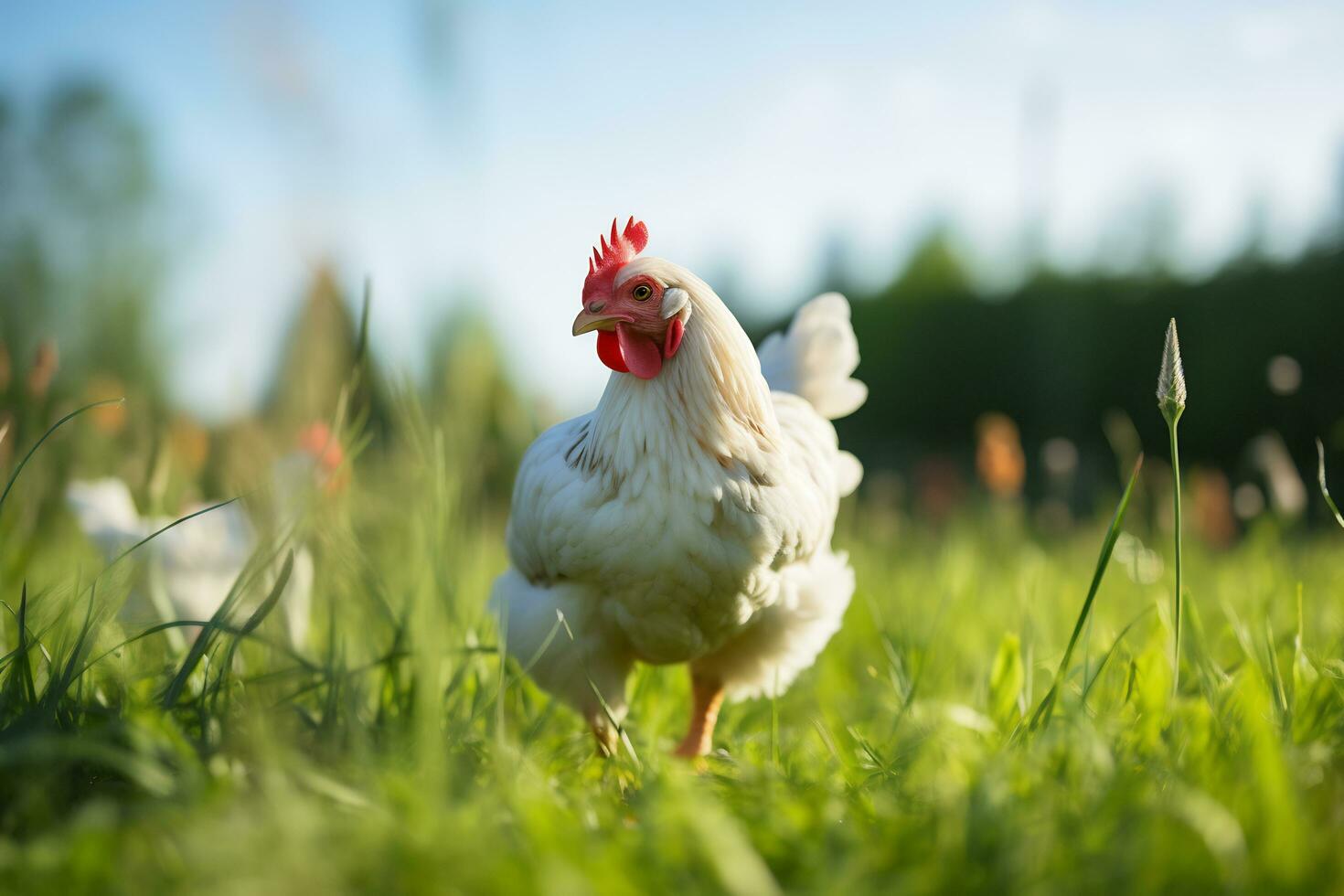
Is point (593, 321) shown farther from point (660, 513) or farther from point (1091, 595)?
point (1091, 595)

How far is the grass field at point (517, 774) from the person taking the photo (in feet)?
3.70

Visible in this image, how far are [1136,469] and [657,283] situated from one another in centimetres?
116

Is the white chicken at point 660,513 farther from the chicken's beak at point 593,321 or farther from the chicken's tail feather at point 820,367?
the chicken's tail feather at point 820,367

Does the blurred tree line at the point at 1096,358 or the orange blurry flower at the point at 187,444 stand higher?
the orange blurry flower at the point at 187,444

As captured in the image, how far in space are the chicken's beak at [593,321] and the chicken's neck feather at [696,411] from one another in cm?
15

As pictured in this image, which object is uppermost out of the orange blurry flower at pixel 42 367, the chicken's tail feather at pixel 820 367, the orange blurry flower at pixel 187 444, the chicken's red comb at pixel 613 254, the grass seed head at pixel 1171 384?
the chicken's red comb at pixel 613 254

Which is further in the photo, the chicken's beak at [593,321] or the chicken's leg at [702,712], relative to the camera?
the chicken's leg at [702,712]

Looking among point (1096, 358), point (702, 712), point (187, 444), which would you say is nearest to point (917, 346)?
point (1096, 358)

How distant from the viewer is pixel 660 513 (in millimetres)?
1978

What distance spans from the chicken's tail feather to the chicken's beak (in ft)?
3.40

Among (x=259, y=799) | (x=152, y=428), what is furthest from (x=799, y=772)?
(x=152, y=428)

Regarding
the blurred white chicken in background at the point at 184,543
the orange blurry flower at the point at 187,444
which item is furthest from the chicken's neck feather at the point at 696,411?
the orange blurry flower at the point at 187,444

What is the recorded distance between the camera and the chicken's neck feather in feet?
6.70

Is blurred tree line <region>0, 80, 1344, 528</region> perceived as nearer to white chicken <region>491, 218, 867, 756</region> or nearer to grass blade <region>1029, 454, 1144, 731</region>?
white chicken <region>491, 218, 867, 756</region>
